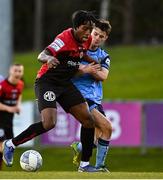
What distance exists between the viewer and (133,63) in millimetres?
47844

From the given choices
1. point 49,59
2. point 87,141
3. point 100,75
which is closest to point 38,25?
point 100,75

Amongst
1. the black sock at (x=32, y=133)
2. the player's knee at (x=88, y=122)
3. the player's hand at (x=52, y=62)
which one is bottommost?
the black sock at (x=32, y=133)

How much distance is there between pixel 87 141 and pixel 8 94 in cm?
420

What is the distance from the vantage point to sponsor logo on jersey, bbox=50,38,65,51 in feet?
39.8

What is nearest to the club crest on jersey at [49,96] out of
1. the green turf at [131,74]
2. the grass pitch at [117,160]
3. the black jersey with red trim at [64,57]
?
the black jersey with red trim at [64,57]

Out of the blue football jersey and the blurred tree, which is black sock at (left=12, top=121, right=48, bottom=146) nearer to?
the blue football jersey

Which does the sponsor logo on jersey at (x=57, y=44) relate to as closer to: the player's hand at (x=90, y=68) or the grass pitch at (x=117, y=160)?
the player's hand at (x=90, y=68)

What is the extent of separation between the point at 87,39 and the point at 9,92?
14.4ft

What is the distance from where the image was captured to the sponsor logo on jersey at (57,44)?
12.1m

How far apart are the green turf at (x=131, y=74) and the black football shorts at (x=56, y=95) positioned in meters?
22.8

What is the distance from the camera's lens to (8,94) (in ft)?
54.4

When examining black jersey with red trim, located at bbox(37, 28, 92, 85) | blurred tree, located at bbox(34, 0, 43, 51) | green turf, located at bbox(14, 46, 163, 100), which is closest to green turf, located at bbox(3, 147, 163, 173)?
black jersey with red trim, located at bbox(37, 28, 92, 85)

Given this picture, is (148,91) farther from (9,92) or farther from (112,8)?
(112,8)

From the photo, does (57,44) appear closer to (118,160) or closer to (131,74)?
(118,160)
